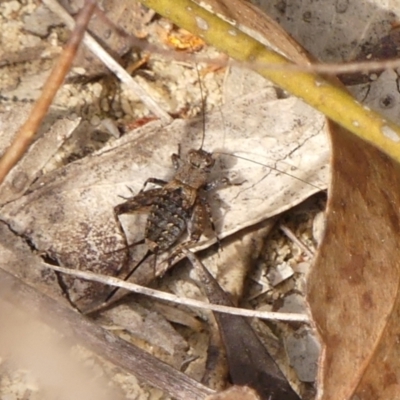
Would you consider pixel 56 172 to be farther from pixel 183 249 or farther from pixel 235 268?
pixel 235 268

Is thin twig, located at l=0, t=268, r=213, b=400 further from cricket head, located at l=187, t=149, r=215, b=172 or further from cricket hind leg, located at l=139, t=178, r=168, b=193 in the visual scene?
cricket head, located at l=187, t=149, r=215, b=172

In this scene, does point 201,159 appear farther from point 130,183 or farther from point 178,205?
point 130,183

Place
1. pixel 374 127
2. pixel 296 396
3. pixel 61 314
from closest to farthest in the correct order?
1. pixel 374 127
2. pixel 61 314
3. pixel 296 396

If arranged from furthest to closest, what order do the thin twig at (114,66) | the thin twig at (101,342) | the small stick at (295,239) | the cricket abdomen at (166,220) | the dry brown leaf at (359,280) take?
1. the thin twig at (114,66)
2. the small stick at (295,239)
3. the cricket abdomen at (166,220)
4. the thin twig at (101,342)
5. the dry brown leaf at (359,280)

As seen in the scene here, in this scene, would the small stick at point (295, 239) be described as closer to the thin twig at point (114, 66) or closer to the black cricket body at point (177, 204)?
the black cricket body at point (177, 204)

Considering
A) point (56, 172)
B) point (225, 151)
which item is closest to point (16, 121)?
point (56, 172)

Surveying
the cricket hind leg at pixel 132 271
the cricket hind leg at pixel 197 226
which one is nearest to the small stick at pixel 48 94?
the cricket hind leg at pixel 132 271

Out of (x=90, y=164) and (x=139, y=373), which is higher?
(x=90, y=164)
